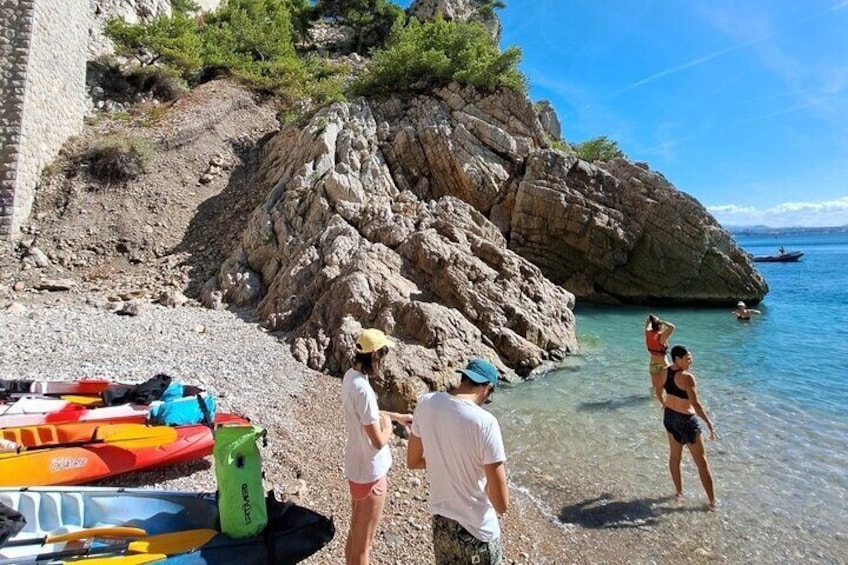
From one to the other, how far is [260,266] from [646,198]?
1880 cm

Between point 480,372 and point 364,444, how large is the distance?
1.25 metres

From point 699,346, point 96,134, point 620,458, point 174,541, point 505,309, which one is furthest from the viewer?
point 96,134

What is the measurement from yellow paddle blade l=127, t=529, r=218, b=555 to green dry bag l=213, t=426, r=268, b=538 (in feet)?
0.67

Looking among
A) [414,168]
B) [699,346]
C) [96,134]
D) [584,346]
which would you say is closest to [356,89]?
[414,168]

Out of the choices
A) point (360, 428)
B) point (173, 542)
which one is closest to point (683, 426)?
point (360, 428)

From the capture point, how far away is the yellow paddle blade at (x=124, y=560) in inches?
141

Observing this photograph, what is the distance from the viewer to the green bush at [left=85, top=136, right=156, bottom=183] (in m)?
16.8

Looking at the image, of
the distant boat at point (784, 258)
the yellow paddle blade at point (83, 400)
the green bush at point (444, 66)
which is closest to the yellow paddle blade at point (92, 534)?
the yellow paddle blade at point (83, 400)

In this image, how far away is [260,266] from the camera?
46.7ft

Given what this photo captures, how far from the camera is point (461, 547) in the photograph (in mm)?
3031

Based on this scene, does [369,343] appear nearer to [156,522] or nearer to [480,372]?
[480,372]

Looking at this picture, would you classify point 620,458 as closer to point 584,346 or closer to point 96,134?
point 584,346

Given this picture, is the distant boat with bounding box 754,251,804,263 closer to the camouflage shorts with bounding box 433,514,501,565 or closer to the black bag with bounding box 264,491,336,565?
the camouflage shorts with bounding box 433,514,501,565

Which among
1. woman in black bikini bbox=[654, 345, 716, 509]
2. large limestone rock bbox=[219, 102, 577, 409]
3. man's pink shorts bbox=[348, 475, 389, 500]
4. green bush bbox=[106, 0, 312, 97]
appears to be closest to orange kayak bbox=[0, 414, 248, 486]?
man's pink shorts bbox=[348, 475, 389, 500]
